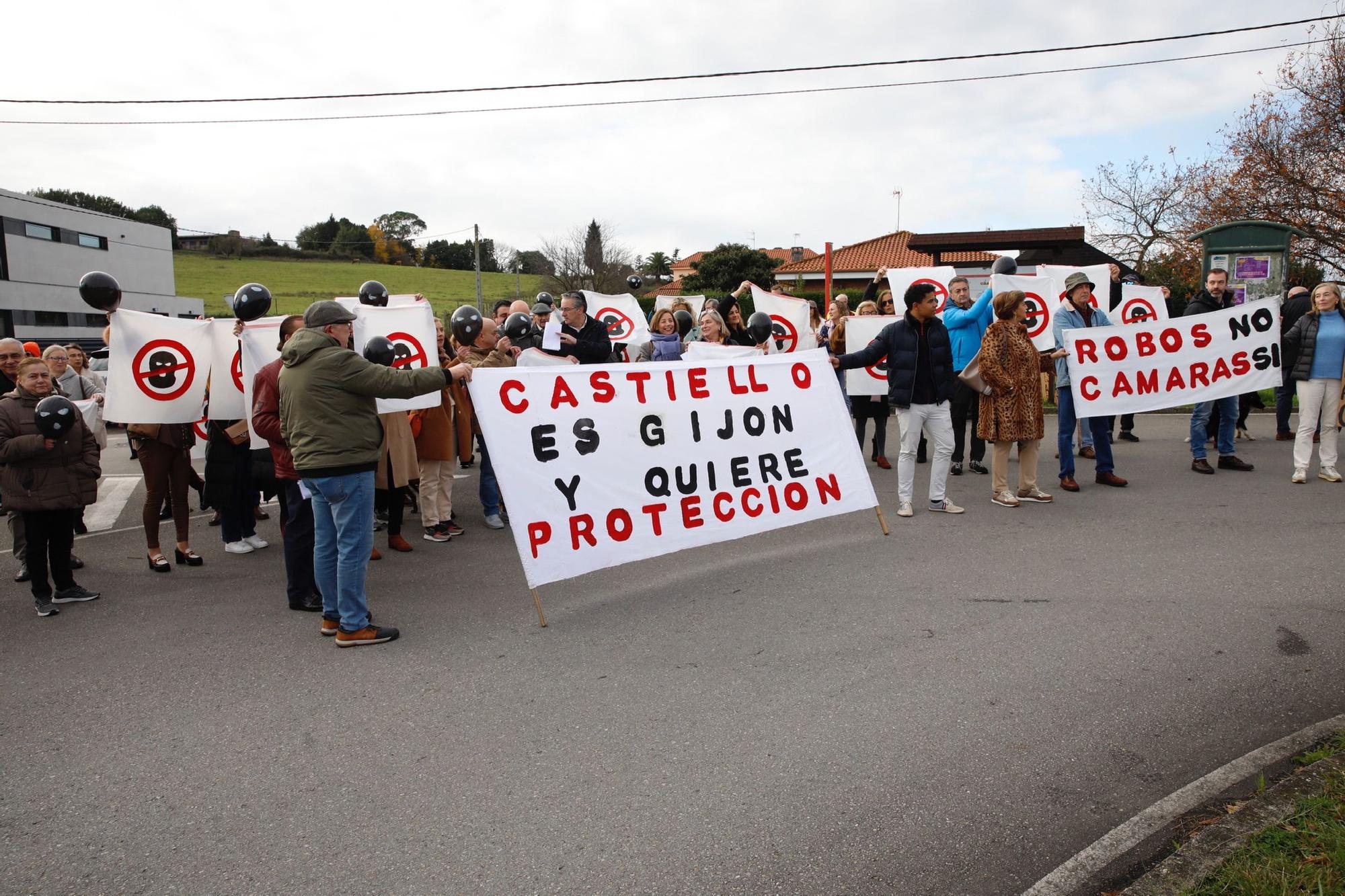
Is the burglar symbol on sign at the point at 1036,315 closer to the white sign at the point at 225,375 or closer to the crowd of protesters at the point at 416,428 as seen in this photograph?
the crowd of protesters at the point at 416,428

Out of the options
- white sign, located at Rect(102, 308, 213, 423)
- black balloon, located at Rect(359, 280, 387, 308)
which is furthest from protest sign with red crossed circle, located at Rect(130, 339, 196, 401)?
black balloon, located at Rect(359, 280, 387, 308)

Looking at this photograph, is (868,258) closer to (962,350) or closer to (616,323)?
(616,323)

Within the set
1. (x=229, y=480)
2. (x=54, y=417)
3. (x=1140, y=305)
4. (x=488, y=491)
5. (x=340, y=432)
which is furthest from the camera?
(x=1140, y=305)

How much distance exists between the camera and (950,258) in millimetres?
35000

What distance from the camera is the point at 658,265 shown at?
75.4 m

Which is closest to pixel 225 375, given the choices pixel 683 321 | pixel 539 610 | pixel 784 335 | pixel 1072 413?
pixel 539 610

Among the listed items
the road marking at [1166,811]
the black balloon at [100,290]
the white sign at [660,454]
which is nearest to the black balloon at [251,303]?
the black balloon at [100,290]

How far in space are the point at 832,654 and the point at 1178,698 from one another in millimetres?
1589

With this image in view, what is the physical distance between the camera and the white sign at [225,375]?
679 cm

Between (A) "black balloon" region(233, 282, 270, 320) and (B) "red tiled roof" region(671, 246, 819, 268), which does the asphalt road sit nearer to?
(A) "black balloon" region(233, 282, 270, 320)

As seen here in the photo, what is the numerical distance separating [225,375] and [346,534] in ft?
9.27

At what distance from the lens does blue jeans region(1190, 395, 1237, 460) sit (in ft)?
30.0

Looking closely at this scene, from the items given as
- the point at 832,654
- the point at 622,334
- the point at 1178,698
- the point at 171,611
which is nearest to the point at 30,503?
the point at 171,611

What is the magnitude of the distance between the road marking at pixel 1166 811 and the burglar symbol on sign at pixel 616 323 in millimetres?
10342
